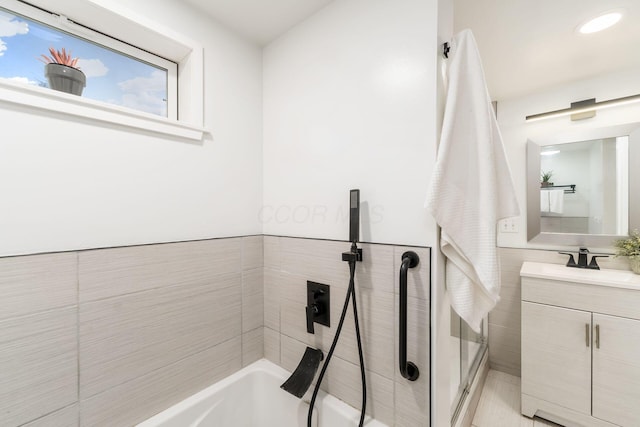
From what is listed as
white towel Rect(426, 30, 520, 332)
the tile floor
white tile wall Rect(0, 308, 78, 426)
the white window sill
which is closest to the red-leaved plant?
the white window sill

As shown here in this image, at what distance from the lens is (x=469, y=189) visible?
93 centimetres

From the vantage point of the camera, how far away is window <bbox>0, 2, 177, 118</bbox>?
930mm

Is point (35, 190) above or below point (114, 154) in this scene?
below

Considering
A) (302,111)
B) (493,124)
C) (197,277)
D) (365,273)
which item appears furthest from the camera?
(302,111)

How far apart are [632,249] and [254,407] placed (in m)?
2.46

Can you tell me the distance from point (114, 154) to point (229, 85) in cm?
68

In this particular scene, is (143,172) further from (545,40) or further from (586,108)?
(586,108)

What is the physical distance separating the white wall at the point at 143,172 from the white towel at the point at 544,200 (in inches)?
84.1

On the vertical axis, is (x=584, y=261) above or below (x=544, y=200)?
below

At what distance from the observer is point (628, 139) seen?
67.2 inches

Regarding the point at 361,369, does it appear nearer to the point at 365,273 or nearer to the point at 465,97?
the point at 365,273

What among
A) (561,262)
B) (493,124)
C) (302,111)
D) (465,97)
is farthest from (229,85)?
(561,262)

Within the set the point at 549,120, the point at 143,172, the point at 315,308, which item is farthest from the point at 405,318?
the point at 549,120

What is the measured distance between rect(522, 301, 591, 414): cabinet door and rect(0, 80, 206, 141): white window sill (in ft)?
7.53
